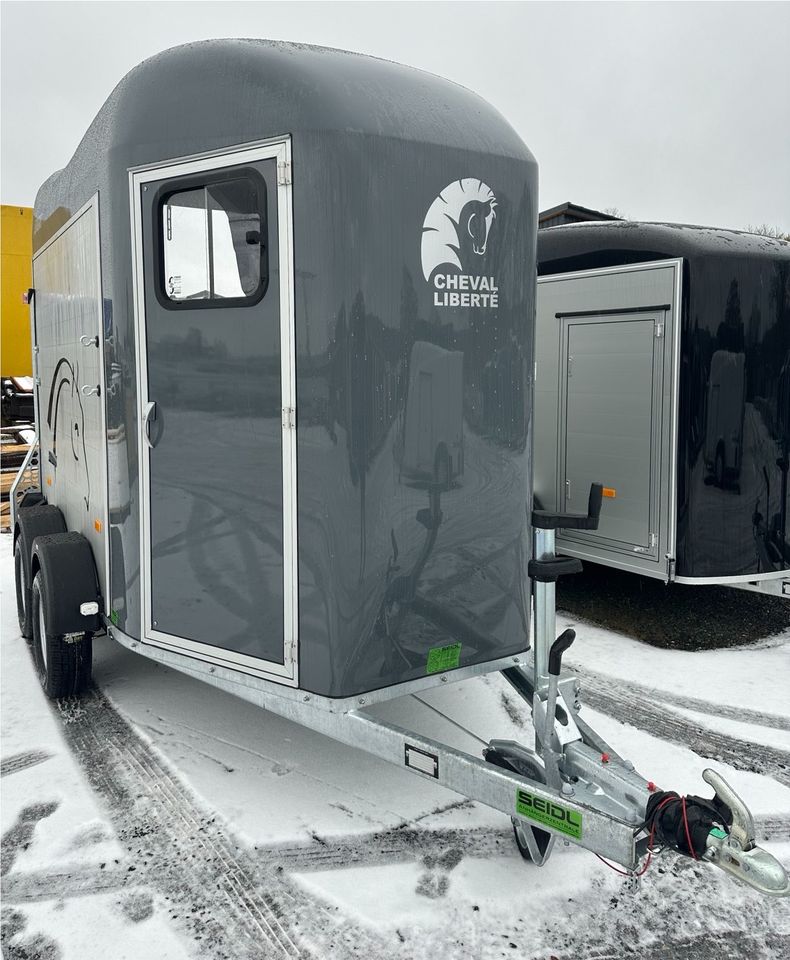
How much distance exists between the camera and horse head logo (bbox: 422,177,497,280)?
10.5 ft

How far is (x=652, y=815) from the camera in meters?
2.58

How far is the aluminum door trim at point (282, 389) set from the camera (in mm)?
3090

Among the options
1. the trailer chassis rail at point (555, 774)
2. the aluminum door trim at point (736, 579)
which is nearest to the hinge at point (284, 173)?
the trailer chassis rail at point (555, 774)

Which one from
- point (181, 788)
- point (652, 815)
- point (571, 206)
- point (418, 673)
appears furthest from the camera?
point (571, 206)

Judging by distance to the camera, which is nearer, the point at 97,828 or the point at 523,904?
the point at 523,904

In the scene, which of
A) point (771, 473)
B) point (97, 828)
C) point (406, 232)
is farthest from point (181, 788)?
point (771, 473)

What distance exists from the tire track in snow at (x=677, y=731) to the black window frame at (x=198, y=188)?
282 cm

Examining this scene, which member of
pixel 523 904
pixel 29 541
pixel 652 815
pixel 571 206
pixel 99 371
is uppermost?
pixel 571 206

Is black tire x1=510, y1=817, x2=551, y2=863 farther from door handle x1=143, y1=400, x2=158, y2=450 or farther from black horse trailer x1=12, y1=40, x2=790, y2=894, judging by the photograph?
door handle x1=143, y1=400, x2=158, y2=450

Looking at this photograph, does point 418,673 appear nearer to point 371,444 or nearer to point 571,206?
point 371,444

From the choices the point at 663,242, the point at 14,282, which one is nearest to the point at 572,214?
the point at 663,242

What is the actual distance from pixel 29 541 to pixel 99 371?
5.43ft

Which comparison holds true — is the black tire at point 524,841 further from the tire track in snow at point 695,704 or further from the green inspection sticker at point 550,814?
the tire track in snow at point 695,704

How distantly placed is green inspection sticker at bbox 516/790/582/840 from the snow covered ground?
420 mm
